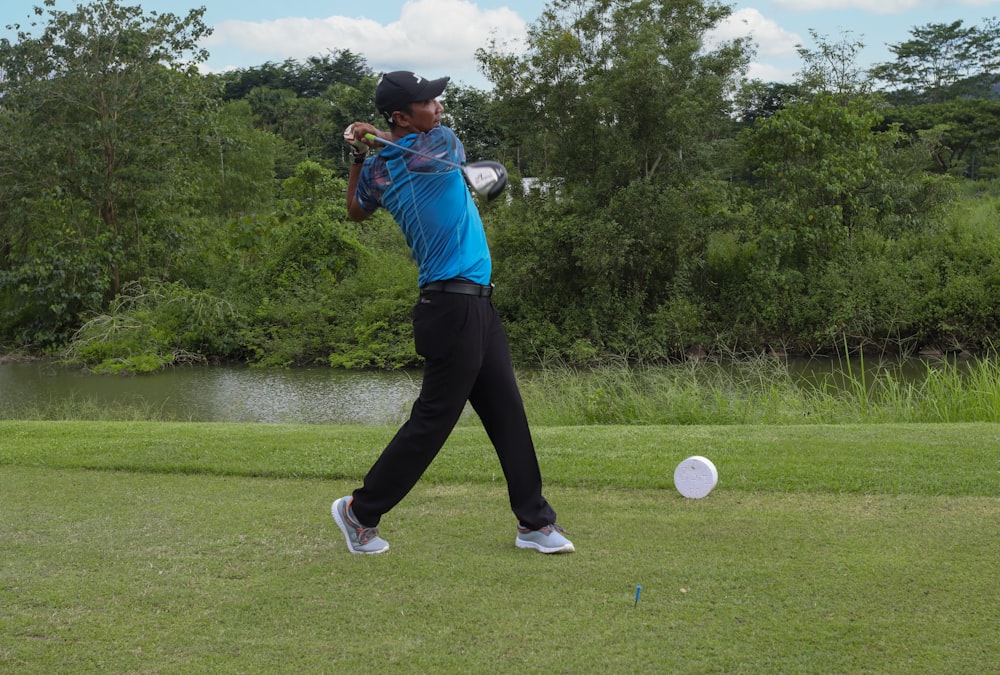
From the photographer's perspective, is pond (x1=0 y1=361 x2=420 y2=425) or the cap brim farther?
pond (x1=0 y1=361 x2=420 y2=425)

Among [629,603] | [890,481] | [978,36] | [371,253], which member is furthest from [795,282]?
[978,36]

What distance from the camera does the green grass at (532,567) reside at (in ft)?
10.4

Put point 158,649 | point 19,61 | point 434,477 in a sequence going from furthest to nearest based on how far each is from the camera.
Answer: point 19,61 < point 434,477 < point 158,649

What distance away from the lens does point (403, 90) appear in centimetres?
418

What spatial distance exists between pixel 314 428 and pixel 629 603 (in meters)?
4.82

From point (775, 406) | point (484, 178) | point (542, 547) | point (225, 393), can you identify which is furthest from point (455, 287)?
→ point (225, 393)

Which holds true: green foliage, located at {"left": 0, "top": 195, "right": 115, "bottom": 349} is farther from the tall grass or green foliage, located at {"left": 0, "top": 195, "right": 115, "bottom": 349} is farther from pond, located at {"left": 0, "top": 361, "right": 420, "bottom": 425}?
the tall grass

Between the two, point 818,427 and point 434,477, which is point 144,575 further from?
point 818,427

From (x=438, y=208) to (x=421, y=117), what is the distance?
16.2 inches

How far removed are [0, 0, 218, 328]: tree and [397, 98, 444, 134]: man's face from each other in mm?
23760

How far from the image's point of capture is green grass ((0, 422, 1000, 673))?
10.4 ft

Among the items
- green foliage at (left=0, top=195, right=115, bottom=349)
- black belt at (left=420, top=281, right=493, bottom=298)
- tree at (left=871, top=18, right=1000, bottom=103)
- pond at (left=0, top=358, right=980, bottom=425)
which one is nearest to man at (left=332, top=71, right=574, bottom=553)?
black belt at (left=420, top=281, right=493, bottom=298)

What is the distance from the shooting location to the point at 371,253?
27156mm

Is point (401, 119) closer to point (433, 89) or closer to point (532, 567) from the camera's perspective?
point (433, 89)
